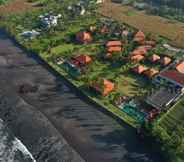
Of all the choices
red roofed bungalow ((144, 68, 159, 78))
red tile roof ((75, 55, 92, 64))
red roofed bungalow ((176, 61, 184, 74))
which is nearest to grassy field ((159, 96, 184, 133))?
red roofed bungalow ((144, 68, 159, 78))

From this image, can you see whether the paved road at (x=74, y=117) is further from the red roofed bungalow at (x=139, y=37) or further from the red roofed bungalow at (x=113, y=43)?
the red roofed bungalow at (x=139, y=37)

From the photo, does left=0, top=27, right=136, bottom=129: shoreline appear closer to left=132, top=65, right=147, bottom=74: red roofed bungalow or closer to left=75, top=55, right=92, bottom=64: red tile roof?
left=75, top=55, right=92, bottom=64: red tile roof

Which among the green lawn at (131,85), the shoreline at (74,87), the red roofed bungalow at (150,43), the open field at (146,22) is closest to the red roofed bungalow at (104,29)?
the open field at (146,22)

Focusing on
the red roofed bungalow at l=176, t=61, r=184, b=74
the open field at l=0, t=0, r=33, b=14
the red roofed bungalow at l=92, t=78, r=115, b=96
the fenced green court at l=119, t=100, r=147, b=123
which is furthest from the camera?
the open field at l=0, t=0, r=33, b=14

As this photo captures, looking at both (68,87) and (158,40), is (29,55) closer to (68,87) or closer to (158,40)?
(68,87)

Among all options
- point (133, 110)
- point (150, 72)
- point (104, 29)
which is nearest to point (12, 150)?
point (133, 110)
